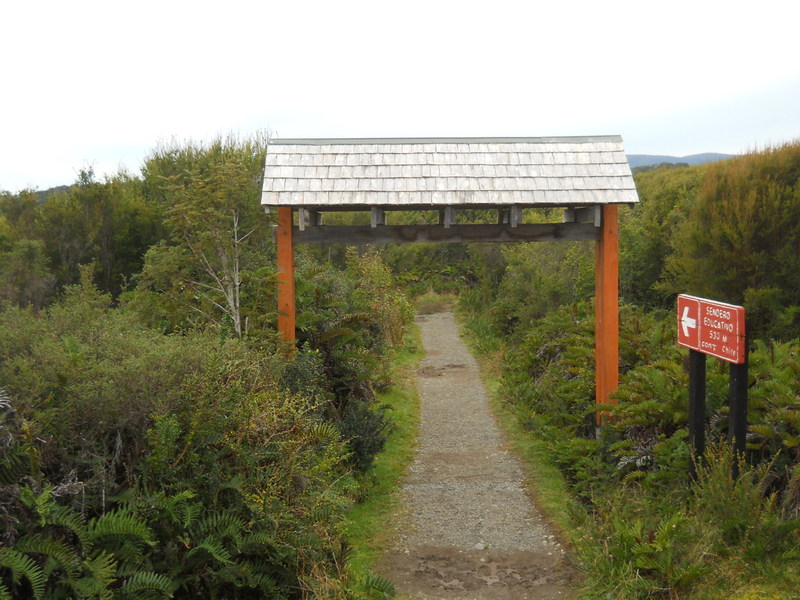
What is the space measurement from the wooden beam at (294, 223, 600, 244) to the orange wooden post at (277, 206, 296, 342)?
7.9 inches

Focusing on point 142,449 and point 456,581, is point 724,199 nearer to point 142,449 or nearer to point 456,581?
point 456,581

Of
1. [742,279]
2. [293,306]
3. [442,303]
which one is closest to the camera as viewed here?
[293,306]

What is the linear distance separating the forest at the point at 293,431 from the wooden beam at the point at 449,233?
0.99 m

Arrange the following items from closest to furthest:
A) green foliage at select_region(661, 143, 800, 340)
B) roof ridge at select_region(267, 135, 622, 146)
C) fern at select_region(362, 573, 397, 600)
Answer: fern at select_region(362, 573, 397, 600), roof ridge at select_region(267, 135, 622, 146), green foliage at select_region(661, 143, 800, 340)

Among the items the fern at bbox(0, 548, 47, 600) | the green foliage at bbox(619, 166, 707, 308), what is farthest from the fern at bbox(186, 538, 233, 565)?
the green foliage at bbox(619, 166, 707, 308)

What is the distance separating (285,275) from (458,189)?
8.06 ft

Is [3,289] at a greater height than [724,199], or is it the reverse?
[724,199]

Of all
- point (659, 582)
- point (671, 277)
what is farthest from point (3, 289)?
point (671, 277)

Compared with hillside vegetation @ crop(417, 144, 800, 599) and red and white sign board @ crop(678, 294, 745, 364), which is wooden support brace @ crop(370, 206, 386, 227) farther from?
red and white sign board @ crop(678, 294, 745, 364)

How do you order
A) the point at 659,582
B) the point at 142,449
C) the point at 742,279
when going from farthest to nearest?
the point at 742,279 < the point at 659,582 < the point at 142,449

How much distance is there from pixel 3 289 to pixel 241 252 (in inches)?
244

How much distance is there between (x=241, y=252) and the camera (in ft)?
30.2

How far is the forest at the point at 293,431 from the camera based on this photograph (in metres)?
4.49

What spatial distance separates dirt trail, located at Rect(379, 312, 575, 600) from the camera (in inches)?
231
